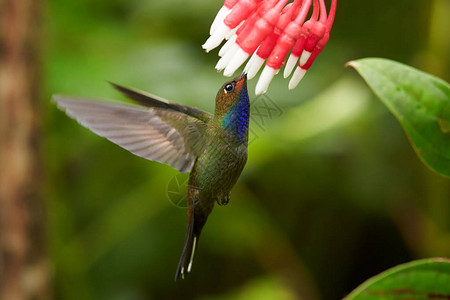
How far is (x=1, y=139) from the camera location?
2.57 metres

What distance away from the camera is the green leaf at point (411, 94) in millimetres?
1330

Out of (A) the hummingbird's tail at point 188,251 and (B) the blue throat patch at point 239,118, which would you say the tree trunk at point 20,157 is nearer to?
(A) the hummingbird's tail at point 188,251

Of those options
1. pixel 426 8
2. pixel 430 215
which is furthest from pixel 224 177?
pixel 426 8

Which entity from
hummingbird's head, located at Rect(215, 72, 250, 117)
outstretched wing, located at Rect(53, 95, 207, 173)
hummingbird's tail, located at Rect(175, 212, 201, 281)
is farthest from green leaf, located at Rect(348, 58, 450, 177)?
hummingbird's tail, located at Rect(175, 212, 201, 281)

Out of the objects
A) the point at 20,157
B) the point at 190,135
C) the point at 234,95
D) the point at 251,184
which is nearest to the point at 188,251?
the point at 190,135

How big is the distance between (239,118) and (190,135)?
19cm

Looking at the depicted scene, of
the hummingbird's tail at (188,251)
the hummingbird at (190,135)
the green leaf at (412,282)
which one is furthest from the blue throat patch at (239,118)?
the green leaf at (412,282)

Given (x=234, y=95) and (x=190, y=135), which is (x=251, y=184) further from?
(x=234, y=95)

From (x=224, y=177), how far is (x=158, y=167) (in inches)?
56.5

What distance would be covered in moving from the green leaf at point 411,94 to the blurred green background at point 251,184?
1.58 m

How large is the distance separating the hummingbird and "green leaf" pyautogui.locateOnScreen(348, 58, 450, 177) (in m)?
0.29

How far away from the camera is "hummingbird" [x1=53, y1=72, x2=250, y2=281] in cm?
146

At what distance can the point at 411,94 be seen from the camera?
134 centimetres

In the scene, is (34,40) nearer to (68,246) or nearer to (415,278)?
(68,246)
